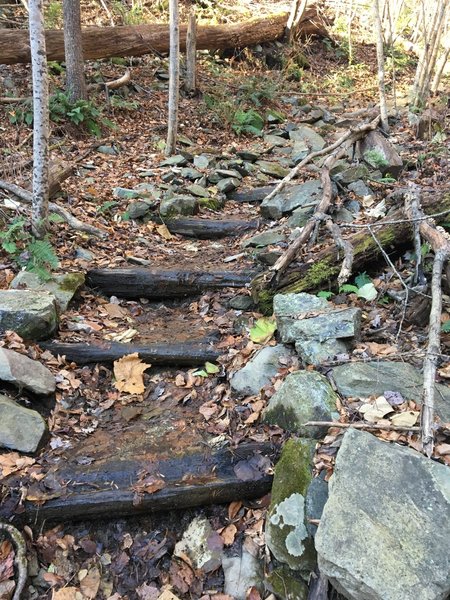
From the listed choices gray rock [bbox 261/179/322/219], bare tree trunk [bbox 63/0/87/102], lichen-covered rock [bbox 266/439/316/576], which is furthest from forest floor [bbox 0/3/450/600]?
bare tree trunk [bbox 63/0/87/102]

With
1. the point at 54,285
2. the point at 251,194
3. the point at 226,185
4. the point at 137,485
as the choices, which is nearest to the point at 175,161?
the point at 226,185

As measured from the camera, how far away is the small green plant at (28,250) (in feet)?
17.5

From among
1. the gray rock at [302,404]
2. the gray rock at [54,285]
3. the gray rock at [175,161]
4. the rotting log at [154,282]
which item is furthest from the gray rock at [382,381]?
the gray rock at [175,161]

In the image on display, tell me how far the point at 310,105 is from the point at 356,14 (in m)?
8.48

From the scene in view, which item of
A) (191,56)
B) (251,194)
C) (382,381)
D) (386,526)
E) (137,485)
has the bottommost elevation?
(251,194)

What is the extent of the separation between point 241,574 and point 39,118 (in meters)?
5.07

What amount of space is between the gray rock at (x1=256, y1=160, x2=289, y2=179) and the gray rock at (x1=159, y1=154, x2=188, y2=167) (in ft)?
5.01

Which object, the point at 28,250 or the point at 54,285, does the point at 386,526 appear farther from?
the point at 28,250

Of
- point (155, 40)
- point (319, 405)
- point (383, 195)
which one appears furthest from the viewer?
point (155, 40)

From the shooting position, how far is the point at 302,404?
3545 mm

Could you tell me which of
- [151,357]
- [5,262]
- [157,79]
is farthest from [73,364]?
[157,79]

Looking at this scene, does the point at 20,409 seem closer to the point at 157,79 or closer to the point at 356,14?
the point at 157,79

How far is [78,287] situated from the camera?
5.51 meters

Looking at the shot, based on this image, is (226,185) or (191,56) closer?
(226,185)
